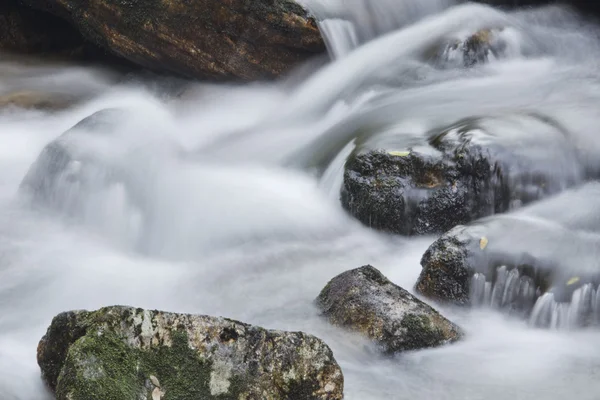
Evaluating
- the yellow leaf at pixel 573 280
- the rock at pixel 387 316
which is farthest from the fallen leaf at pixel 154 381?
the yellow leaf at pixel 573 280

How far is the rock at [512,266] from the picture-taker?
5.02 meters

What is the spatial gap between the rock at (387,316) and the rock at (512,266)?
51cm

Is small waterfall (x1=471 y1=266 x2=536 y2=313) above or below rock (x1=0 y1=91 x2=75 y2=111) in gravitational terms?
above

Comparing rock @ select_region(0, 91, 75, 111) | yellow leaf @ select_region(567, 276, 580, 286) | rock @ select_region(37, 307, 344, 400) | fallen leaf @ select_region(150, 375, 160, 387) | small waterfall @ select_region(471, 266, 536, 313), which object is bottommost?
rock @ select_region(0, 91, 75, 111)

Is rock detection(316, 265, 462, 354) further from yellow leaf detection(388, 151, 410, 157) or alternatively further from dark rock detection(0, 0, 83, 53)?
dark rock detection(0, 0, 83, 53)

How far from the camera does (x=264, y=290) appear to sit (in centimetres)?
567


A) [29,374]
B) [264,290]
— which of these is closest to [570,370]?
[264,290]

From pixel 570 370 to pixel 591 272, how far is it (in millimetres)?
804

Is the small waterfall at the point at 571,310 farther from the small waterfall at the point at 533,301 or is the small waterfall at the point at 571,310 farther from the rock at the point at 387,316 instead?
the rock at the point at 387,316

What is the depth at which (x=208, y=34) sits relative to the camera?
373 inches

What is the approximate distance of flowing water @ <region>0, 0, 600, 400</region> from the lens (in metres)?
4.65

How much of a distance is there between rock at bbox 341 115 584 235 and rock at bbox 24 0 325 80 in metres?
3.35

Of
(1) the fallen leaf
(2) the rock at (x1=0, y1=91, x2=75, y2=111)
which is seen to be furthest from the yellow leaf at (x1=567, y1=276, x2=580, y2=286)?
→ (2) the rock at (x1=0, y1=91, x2=75, y2=111)

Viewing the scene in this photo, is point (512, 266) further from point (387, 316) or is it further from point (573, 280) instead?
point (387, 316)
